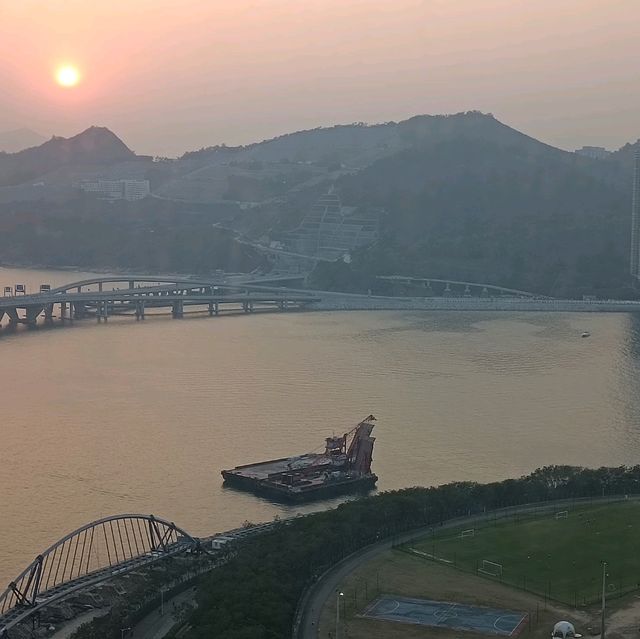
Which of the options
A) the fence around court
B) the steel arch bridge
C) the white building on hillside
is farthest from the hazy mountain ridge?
the steel arch bridge

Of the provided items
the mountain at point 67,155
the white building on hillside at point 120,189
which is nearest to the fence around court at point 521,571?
the white building on hillside at point 120,189

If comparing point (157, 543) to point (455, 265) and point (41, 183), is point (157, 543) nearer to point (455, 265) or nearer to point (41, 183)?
point (455, 265)

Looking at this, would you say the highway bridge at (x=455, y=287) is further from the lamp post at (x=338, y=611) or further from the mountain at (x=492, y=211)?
the lamp post at (x=338, y=611)

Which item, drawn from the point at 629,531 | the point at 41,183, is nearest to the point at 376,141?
the point at 41,183

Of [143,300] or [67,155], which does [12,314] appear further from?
[67,155]

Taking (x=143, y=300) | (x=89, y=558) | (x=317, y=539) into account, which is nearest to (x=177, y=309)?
(x=143, y=300)
